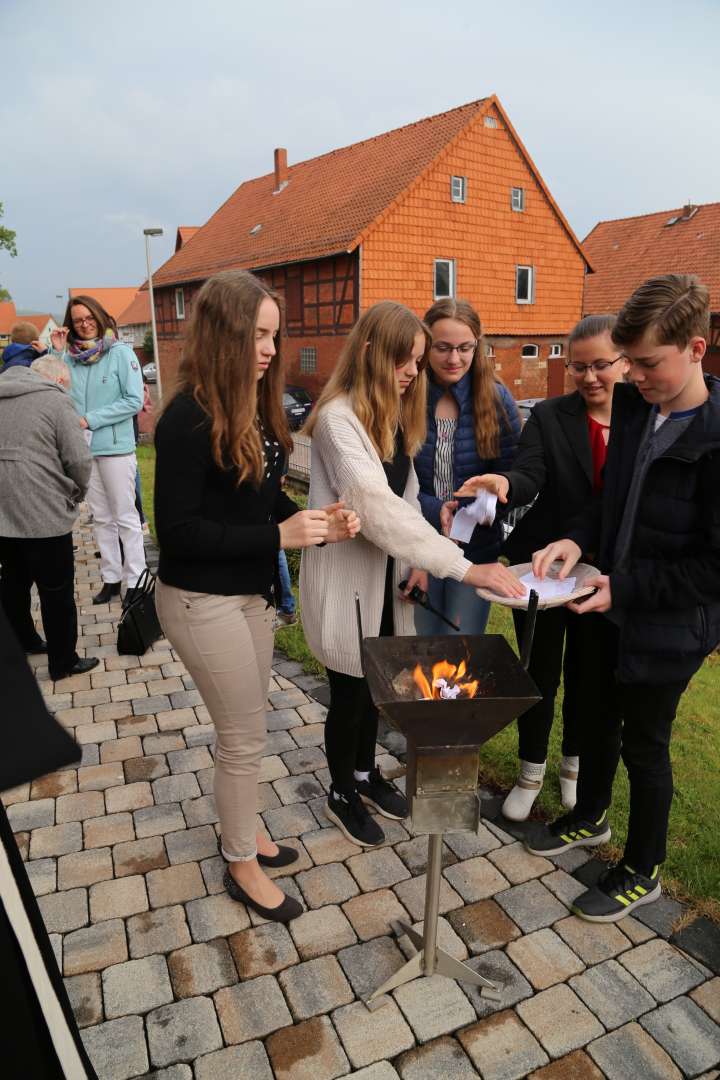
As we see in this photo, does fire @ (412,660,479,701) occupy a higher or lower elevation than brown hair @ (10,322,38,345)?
lower

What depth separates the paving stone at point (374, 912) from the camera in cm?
267

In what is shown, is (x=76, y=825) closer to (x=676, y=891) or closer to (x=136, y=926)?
(x=136, y=926)

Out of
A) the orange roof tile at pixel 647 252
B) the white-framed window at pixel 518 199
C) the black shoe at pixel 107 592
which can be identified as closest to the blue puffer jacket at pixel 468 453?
the black shoe at pixel 107 592

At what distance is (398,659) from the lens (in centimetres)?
226

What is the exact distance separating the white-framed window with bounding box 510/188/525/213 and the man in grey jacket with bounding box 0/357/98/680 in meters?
25.5

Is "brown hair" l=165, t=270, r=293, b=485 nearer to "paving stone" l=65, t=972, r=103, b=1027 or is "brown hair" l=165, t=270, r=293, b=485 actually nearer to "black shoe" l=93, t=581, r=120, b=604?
"paving stone" l=65, t=972, r=103, b=1027

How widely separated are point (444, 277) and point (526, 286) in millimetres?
4189

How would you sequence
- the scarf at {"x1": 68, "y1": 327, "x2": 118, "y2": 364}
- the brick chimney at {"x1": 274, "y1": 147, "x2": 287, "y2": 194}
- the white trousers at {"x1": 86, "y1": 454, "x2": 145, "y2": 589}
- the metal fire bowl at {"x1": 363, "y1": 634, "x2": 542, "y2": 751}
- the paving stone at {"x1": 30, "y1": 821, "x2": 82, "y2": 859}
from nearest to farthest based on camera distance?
1. the metal fire bowl at {"x1": 363, "y1": 634, "x2": 542, "y2": 751}
2. the paving stone at {"x1": 30, "y1": 821, "x2": 82, "y2": 859}
3. the scarf at {"x1": 68, "y1": 327, "x2": 118, "y2": 364}
4. the white trousers at {"x1": 86, "y1": 454, "x2": 145, "y2": 589}
5. the brick chimney at {"x1": 274, "y1": 147, "x2": 287, "y2": 194}

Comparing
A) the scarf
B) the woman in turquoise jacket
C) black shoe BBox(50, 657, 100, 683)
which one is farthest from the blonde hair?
the scarf

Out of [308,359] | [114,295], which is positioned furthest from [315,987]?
[114,295]

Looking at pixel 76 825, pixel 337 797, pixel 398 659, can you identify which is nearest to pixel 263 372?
pixel 398 659

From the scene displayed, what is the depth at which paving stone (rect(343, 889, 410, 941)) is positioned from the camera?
2672mm

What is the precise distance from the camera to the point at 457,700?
1.90m

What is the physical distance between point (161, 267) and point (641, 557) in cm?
3676
